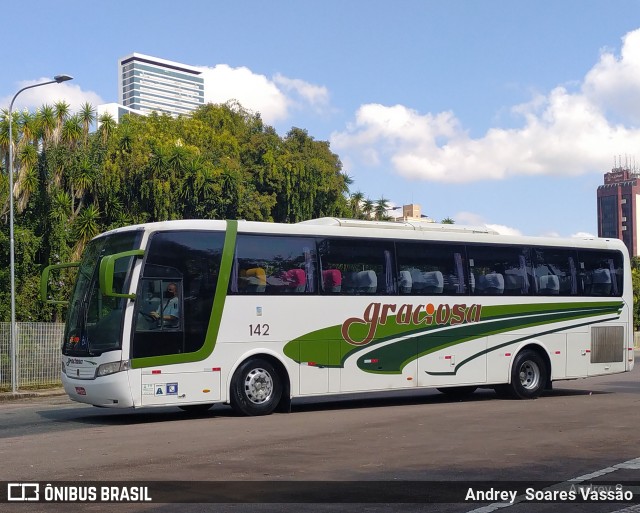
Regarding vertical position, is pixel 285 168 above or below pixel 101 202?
above

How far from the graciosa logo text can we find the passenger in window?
11.1 ft

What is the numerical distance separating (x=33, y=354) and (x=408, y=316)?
1378 centimetres

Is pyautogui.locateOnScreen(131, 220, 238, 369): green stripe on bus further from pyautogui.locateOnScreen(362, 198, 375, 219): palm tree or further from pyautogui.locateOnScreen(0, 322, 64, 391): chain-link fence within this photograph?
pyautogui.locateOnScreen(362, 198, 375, 219): palm tree

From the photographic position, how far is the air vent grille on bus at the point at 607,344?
21.7m

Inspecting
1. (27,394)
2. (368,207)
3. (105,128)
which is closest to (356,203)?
(368,207)

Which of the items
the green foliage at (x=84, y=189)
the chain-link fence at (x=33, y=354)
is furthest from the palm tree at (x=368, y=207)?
the chain-link fence at (x=33, y=354)

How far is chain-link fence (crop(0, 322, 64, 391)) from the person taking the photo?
2738 cm

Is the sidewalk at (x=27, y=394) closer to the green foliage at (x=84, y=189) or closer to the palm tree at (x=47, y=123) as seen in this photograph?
the green foliage at (x=84, y=189)

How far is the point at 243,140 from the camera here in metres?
58.8

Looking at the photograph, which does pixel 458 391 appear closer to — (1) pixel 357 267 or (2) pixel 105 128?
(1) pixel 357 267

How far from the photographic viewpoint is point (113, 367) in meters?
15.5

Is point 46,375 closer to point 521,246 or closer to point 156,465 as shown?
point 521,246

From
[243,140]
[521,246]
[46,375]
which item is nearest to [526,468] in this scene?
[521,246]

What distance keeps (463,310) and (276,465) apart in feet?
31.7
